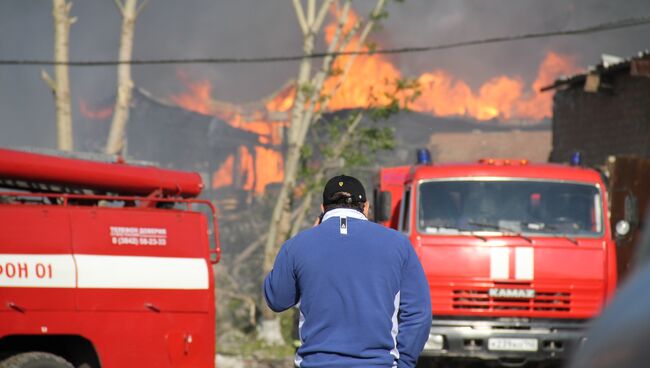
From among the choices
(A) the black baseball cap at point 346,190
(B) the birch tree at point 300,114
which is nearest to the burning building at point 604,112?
(B) the birch tree at point 300,114

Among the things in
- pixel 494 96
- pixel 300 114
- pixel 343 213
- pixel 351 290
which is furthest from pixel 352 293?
pixel 494 96

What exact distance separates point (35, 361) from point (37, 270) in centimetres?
67

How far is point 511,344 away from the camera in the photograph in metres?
10.4

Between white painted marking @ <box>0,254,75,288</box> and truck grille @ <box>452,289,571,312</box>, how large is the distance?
409 cm

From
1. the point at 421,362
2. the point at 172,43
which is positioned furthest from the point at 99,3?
the point at 421,362

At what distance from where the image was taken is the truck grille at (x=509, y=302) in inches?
414

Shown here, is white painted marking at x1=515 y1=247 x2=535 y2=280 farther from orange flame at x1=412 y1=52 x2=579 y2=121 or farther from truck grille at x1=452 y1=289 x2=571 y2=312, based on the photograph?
orange flame at x1=412 y1=52 x2=579 y2=121

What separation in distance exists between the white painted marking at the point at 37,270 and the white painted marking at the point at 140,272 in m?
0.10

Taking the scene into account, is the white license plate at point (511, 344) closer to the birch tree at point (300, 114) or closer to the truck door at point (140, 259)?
the truck door at point (140, 259)

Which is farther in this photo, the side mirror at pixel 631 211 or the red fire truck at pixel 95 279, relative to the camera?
the side mirror at pixel 631 211

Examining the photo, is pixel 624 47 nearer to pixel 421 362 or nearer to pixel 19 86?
pixel 19 86

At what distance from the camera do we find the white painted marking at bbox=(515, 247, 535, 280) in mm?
10539

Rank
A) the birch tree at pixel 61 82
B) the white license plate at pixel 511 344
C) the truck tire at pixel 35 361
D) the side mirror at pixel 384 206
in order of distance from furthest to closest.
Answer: the birch tree at pixel 61 82, the side mirror at pixel 384 206, the white license plate at pixel 511 344, the truck tire at pixel 35 361

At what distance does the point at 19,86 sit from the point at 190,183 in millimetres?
27269
